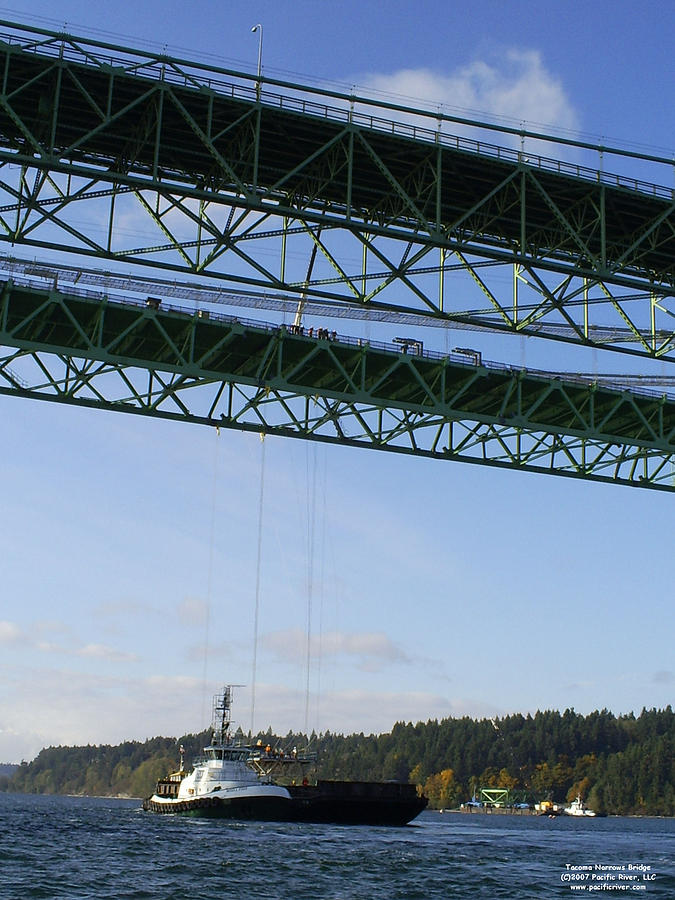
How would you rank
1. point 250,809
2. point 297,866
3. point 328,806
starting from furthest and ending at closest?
point 328,806, point 250,809, point 297,866

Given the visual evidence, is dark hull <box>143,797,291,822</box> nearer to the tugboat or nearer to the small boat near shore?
the tugboat

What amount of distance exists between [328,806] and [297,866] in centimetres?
3661

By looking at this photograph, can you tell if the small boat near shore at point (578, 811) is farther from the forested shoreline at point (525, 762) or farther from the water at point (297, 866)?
the water at point (297, 866)

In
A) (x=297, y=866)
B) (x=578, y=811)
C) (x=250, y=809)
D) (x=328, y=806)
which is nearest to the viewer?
(x=297, y=866)

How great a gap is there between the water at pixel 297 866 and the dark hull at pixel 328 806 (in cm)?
1508

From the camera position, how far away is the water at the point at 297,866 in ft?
88.2

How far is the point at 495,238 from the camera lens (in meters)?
34.0

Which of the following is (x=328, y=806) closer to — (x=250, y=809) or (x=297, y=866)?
(x=250, y=809)

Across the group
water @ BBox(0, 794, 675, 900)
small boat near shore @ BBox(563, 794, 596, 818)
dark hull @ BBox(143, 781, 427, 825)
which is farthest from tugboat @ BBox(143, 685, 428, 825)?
small boat near shore @ BBox(563, 794, 596, 818)

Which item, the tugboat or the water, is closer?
the water

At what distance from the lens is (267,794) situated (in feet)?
223

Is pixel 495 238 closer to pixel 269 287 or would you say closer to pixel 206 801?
pixel 269 287

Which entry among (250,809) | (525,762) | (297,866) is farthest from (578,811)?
(297,866)

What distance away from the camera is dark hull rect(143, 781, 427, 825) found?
67562 mm
